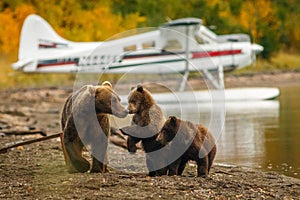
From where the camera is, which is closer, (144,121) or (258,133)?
(144,121)

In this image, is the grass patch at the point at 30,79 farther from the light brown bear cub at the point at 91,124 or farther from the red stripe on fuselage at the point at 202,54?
the light brown bear cub at the point at 91,124

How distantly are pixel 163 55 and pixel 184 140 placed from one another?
22.5 m

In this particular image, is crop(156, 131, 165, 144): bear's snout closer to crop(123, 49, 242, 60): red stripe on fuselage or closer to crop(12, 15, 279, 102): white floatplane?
crop(12, 15, 279, 102): white floatplane

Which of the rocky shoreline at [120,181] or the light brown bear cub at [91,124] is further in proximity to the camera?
the light brown bear cub at [91,124]

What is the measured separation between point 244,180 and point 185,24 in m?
20.2

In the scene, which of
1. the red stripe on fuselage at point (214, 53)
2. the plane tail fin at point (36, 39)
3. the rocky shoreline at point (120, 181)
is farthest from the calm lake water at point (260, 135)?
the plane tail fin at point (36, 39)

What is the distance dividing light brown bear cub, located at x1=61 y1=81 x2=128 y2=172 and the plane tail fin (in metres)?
24.5

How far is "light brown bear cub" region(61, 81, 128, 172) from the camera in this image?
8.02m

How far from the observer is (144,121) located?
788cm

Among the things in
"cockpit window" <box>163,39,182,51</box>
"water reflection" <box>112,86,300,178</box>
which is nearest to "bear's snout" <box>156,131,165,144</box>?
"water reflection" <box>112,86,300,178</box>

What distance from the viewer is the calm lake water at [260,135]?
11336mm

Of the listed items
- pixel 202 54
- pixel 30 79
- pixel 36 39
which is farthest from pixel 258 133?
pixel 30 79

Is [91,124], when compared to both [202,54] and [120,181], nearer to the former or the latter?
[120,181]

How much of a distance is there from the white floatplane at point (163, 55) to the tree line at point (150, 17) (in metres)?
12.5
